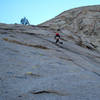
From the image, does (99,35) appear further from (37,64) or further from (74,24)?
(37,64)

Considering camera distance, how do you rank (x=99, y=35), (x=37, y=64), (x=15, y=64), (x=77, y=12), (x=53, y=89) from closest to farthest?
(x=53, y=89)
(x=15, y=64)
(x=37, y=64)
(x=99, y=35)
(x=77, y=12)

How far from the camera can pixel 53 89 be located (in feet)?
17.6

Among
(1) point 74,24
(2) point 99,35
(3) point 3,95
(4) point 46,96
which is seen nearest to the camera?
(3) point 3,95

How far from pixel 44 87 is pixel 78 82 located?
1465 mm

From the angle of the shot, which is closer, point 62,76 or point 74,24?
point 62,76

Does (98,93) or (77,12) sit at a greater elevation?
(77,12)

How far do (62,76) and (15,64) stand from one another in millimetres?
2134

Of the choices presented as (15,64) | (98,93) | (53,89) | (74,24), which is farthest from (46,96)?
(74,24)

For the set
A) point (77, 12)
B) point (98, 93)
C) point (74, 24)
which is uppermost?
point (77, 12)

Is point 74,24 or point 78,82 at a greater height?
point 74,24

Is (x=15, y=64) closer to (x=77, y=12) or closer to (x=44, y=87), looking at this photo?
(x=44, y=87)

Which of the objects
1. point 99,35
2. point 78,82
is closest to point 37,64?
point 78,82

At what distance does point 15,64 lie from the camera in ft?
25.1

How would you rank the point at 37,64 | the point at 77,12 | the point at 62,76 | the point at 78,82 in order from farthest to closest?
the point at 77,12 < the point at 37,64 < the point at 62,76 < the point at 78,82
